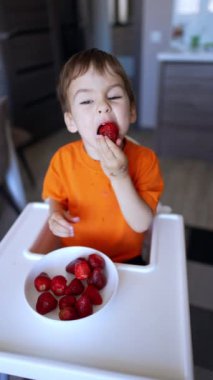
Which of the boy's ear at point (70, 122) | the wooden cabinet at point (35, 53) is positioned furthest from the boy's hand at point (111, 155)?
the wooden cabinet at point (35, 53)

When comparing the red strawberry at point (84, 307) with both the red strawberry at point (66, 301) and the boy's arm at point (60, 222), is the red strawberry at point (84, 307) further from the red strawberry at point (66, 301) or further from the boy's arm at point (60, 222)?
the boy's arm at point (60, 222)

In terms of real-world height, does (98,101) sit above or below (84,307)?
above

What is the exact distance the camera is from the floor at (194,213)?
1229 mm

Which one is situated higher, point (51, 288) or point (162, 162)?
point (51, 288)

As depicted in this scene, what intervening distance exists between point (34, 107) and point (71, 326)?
3.01 meters

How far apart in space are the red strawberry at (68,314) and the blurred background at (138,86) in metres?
1.03

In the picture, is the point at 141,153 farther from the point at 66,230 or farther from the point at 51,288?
the point at 51,288

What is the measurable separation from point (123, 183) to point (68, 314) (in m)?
0.29

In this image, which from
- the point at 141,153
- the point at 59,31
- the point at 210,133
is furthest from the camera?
the point at 59,31

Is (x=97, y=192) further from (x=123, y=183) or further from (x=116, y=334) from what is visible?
(x=116, y=334)

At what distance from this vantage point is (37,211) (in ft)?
3.13

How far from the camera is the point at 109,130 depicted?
0.65 metres

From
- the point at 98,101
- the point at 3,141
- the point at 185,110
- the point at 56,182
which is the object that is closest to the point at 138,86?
the point at 185,110

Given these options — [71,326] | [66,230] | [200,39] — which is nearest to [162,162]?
[200,39]
